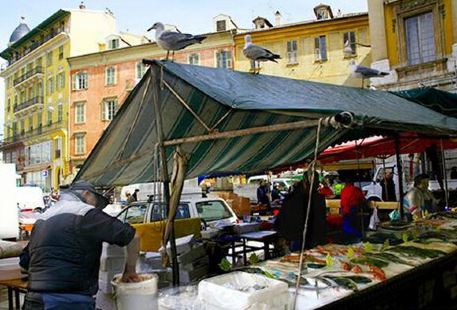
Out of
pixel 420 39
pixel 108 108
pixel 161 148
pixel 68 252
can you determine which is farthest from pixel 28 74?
pixel 68 252

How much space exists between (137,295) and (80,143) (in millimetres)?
37575

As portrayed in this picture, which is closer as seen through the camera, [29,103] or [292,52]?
[292,52]

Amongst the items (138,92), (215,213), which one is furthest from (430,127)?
(215,213)

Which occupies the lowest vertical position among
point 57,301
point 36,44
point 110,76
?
point 57,301

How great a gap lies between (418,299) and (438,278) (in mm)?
523

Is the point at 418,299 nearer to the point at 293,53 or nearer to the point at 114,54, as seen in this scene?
the point at 293,53

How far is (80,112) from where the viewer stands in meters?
38.5

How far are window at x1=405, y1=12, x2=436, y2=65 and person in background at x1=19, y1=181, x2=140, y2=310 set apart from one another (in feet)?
58.9

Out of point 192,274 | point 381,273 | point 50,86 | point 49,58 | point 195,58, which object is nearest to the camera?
point 381,273

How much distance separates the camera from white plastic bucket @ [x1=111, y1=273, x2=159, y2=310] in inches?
117

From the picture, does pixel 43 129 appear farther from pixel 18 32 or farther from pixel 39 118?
pixel 18 32

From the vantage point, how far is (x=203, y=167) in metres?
5.40

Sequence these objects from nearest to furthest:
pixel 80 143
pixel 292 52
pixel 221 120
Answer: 1. pixel 221 120
2. pixel 292 52
3. pixel 80 143

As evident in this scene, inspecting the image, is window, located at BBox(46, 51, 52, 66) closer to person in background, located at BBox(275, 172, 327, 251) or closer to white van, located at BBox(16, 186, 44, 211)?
white van, located at BBox(16, 186, 44, 211)
